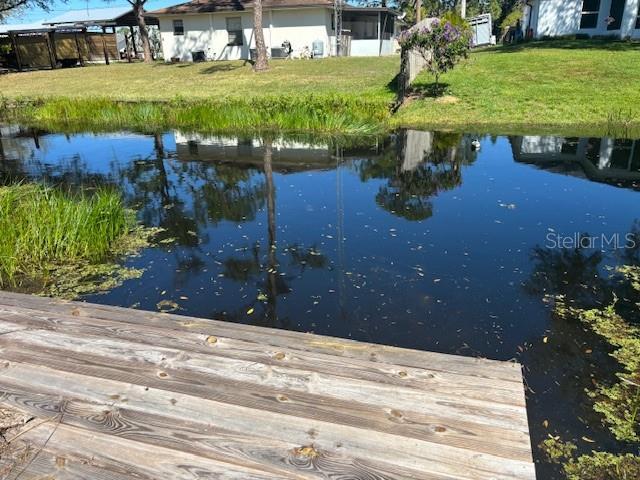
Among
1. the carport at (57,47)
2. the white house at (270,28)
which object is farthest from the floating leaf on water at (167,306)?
the carport at (57,47)

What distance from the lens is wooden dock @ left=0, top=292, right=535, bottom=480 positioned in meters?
2.06

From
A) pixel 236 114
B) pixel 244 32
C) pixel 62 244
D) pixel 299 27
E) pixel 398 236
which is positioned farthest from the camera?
pixel 244 32

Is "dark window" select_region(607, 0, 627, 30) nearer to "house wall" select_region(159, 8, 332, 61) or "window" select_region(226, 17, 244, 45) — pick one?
"house wall" select_region(159, 8, 332, 61)

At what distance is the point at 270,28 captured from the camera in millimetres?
26297

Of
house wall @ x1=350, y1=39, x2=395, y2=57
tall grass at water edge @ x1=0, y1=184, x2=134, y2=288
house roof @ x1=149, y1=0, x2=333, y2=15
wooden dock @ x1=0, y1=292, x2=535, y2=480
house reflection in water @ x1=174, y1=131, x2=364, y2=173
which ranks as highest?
house roof @ x1=149, y1=0, x2=333, y2=15

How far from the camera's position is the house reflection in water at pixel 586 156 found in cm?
809

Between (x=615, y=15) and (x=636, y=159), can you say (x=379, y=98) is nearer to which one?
(x=636, y=159)

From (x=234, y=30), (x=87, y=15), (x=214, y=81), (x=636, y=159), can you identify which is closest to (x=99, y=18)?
(x=87, y=15)

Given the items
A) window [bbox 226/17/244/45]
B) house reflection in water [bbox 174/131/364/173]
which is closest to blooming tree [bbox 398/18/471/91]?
house reflection in water [bbox 174/131/364/173]

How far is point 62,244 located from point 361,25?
1060 inches

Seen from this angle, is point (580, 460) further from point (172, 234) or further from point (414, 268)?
point (172, 234)

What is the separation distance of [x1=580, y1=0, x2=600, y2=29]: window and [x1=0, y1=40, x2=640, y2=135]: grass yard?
89.7 inches

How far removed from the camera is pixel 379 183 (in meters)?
7.94

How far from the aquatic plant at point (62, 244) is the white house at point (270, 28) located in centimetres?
2203
